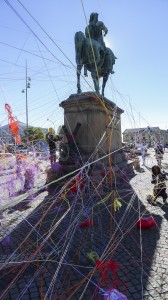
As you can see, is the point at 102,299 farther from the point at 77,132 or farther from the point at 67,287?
the point at 77,132

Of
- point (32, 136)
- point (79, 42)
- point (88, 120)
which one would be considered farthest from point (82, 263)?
point (32, 136)

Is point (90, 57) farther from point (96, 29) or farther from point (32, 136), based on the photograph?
point (32, 136)

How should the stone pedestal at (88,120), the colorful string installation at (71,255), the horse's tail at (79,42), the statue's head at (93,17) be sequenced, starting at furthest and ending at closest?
the statue's head at (93,17) → the horse's tail at (79,42) → the stone pedestal at (88,120) → the colorful string installation at (71,255)

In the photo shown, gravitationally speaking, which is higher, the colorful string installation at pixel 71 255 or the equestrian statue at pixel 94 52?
the equestrian statue at pixel 94 52

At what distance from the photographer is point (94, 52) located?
10.4m

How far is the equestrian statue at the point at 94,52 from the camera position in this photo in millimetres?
10336

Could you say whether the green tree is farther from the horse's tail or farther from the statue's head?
the statue's head

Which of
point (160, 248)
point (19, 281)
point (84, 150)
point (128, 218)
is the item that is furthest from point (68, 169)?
point (19, 281)

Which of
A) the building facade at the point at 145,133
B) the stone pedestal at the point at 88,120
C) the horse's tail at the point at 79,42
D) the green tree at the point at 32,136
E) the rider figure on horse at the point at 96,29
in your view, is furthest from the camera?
the rider figure on horse at the point at 96,29

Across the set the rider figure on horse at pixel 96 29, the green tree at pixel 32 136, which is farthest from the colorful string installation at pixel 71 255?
the rider figure on horse at pixel 96 29

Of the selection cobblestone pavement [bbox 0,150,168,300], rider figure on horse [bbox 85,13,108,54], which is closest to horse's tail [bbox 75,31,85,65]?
rider figure on horse [bbox 85,13,108,54]

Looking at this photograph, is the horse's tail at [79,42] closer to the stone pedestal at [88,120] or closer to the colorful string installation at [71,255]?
the stone pedestal at [88,120]

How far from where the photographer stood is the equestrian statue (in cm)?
1034

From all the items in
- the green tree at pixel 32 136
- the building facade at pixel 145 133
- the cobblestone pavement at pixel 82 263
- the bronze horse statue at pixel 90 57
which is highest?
the bronze horse statue at pixel 90 57
